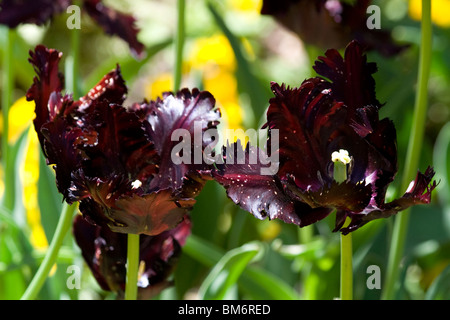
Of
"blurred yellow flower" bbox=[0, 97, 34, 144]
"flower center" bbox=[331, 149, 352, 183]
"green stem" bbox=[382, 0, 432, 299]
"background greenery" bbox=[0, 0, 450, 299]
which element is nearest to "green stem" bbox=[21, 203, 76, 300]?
"background greenery" bbox=[0, 0, 450, 299]

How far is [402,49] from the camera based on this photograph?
1.28 meters

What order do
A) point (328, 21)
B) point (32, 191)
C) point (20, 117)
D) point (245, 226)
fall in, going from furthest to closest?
point (20, 117), point (245, 226), point (32, 191), point (328, 21)

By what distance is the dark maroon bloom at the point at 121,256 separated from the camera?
2.86 ft

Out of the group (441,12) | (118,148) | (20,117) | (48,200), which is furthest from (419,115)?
(441,12)

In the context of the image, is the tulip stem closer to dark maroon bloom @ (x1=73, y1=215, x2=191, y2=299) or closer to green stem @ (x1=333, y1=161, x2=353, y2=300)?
green stem @ (x1=333, y1=161, x2=353, y2=300)

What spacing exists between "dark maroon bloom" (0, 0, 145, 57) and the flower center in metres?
0.52

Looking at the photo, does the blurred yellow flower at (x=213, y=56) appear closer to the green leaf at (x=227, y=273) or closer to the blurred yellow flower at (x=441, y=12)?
the blurred yellow flower at (x=441, y=12)

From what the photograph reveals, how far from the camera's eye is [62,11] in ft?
3.80

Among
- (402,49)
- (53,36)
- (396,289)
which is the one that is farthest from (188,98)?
(53,36)

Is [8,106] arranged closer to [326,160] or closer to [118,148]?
[118,148]

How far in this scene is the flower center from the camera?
0.75m

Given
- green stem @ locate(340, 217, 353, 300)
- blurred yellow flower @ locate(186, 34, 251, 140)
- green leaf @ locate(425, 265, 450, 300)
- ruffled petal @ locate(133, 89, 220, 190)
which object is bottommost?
green stem @ locate(340, 217, 353, 300)

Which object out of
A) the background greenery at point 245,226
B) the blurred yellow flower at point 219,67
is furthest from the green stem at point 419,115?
the blurred yellow flower at point 219,67

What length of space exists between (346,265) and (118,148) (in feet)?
0.94
